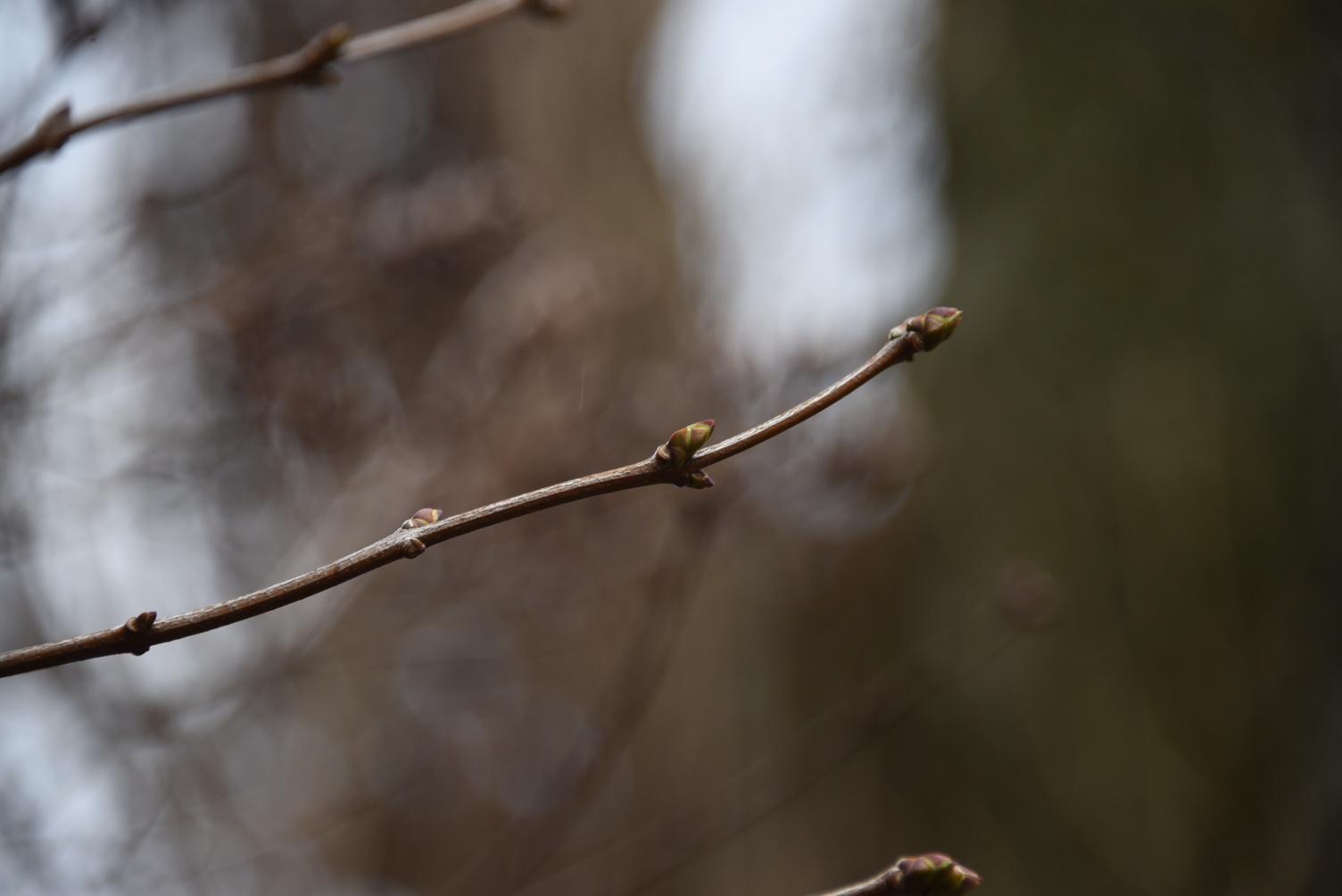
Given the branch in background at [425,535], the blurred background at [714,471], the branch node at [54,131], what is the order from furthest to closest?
the blurred background at [714,471], the branch node at [54,131], the branch in background at [425,535]

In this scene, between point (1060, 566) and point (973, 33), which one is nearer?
point (1060, 566)

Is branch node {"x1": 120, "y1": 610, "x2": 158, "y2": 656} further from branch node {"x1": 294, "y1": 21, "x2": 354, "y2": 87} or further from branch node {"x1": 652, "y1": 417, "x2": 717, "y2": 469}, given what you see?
branch node {"x1": 294, "y1": 21, "x2": 354, "y2": 87}

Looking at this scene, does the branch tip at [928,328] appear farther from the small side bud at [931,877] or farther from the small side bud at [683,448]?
the small side bud at [931,877]

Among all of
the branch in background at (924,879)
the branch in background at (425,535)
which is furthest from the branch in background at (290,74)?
the branch in background at (924,879)

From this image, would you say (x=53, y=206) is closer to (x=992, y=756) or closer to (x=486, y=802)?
(x=486, y=802)

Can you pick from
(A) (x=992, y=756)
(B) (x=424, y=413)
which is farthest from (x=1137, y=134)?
(B) (x=424, y=413)

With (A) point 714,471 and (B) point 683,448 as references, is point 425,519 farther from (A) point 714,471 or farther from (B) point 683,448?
(A) point 714,471
